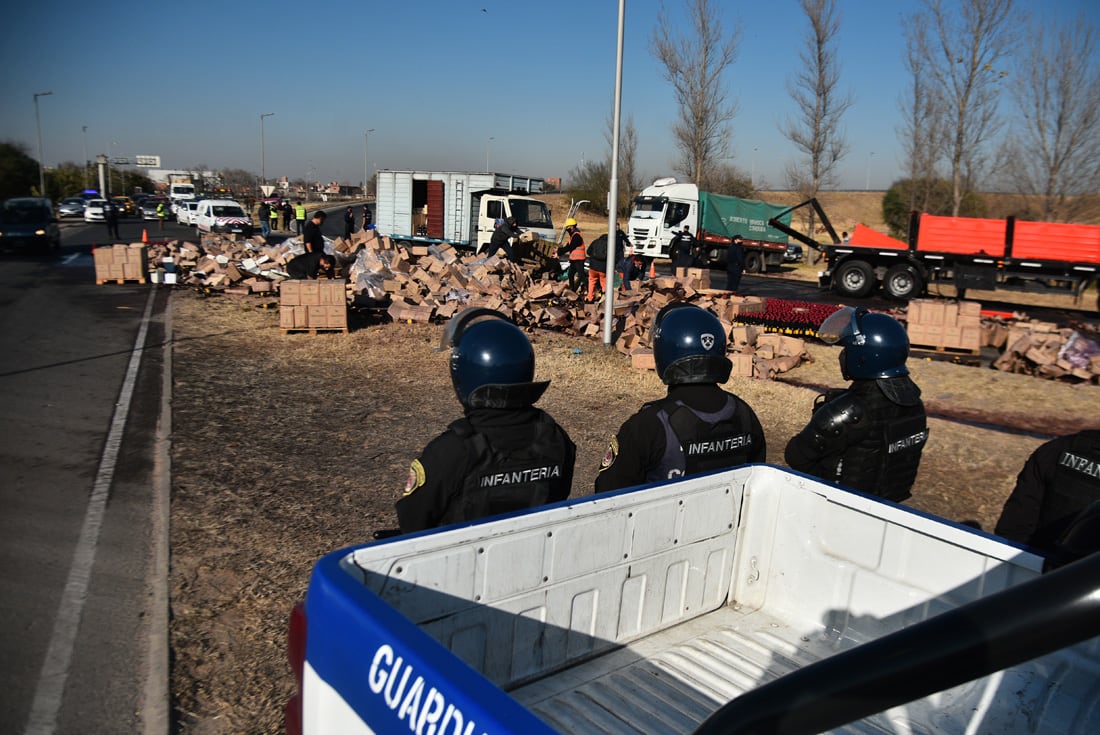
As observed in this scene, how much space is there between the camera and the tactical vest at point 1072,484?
10.5ft

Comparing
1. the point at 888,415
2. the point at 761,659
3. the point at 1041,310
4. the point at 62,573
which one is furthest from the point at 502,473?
the point at 1041,310

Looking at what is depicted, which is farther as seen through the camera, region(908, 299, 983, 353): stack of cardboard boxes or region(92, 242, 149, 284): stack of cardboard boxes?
region(92, 242, 149, 284): stack of cardboard boxes

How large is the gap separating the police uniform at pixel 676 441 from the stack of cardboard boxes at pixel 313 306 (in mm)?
11294

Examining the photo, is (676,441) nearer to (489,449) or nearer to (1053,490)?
(489,449)

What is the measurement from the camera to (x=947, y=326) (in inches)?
539

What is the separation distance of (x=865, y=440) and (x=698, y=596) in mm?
1440

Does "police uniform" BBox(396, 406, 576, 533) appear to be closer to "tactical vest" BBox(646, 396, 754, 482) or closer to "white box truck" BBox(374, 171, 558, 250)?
"tactical vest" BBox(646, 396, 754, 482)

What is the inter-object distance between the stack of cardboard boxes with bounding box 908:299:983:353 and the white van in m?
30.9

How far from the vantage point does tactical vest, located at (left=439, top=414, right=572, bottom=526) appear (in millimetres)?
2977

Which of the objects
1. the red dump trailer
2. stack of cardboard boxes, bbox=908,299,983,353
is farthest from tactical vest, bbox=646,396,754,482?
the red dump trailer

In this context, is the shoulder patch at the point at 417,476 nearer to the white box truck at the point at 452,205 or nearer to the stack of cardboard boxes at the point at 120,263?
the stack of cardboard boxes at the point at 120,263

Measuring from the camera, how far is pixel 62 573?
5.02m

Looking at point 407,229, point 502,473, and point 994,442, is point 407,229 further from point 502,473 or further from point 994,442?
point 502,473

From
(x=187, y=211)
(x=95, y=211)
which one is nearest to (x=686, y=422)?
(x=187, y=211)
